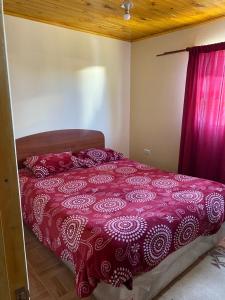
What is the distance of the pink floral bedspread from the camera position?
1.49m

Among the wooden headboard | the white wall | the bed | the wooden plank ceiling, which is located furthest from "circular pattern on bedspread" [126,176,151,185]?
the wooden plank ceiling

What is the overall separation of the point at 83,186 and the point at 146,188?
637 mm

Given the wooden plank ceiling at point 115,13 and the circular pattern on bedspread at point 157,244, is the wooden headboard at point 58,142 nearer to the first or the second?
the wooden plank ceiling at point 115,13

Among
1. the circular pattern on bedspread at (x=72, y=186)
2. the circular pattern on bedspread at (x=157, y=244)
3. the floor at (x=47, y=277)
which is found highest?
the circular pattern on bedspread at (x=72, y=186)

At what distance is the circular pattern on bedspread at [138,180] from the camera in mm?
2512

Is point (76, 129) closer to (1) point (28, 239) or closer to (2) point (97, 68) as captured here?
(2) point (97, 68)

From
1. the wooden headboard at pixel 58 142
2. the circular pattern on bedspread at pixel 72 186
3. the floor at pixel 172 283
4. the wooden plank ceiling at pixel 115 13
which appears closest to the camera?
the floor at pixel 172 283

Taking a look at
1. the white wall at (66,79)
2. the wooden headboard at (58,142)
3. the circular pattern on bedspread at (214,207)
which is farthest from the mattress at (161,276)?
the white wall at (66,79)

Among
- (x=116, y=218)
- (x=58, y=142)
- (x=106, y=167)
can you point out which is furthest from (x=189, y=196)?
(x=58, y=142)

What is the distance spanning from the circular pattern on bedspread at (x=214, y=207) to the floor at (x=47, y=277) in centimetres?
118

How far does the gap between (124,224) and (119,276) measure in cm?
32

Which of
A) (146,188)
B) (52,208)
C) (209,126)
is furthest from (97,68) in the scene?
(52,208)

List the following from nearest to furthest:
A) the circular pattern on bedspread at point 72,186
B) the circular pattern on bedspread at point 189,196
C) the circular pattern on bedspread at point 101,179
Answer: the circular pattern on bedspread at point 189,196 < the circular pattern on bedspread at point 72,186 < the circular pattern on bedspread at point 101,179

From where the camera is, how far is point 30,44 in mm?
2883
